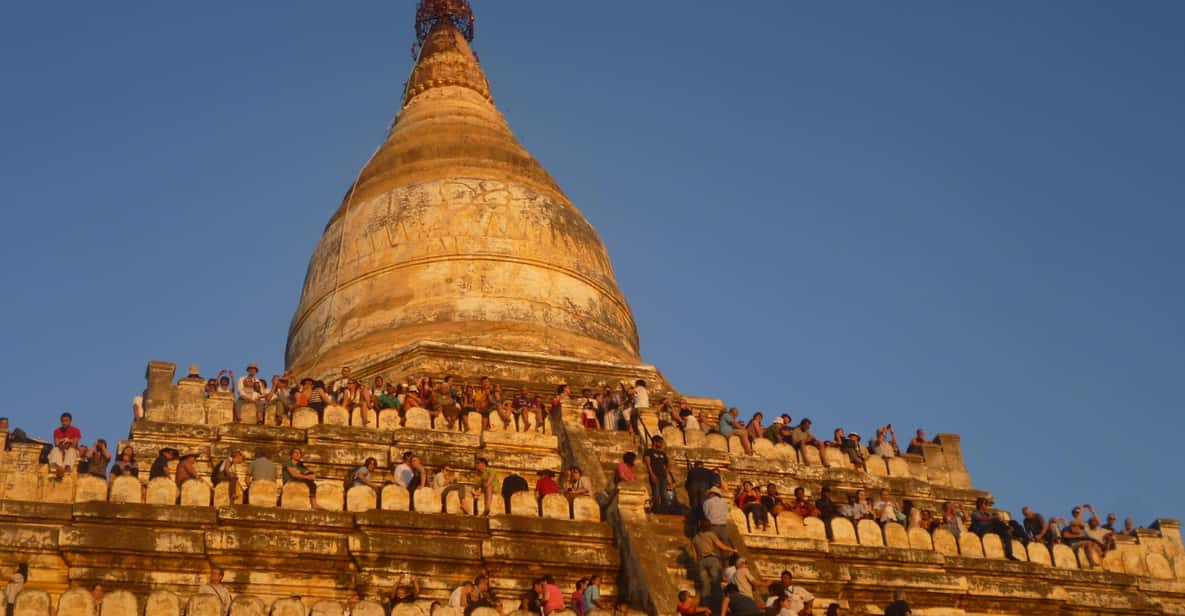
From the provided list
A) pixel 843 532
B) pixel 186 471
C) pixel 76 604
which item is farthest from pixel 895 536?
pixel 76 604

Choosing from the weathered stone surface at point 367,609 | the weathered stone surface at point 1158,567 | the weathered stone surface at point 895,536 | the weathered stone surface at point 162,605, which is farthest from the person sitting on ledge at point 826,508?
→ the weathered stone surface at point 162,605

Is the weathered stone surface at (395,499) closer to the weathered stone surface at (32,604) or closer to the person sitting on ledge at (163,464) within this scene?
the person sitting on ledge at (163,464)

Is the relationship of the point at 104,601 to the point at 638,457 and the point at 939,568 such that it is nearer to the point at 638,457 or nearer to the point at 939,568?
the point at 638,457

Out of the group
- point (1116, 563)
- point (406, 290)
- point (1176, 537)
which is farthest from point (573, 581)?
point (406, 290)

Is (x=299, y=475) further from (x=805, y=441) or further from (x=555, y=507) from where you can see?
(x=805, y=441)

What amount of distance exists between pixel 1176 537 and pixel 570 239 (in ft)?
46.9

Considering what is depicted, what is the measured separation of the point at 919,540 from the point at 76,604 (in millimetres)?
11332

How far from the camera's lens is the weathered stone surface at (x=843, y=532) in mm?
22828

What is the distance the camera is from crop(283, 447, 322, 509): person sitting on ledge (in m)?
21.1

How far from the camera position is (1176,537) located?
26344mm

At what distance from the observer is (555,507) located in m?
21.7

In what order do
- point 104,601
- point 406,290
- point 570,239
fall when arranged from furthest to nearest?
1. point 570,239
2. point 406,290
3. point 104,601

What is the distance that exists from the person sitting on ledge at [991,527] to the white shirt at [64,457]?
12506 millimetres

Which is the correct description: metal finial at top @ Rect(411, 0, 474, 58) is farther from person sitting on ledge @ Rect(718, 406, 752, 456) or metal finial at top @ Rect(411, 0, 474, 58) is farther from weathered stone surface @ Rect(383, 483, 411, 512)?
weathered stone surface @ Rect(383, 483, 411, 512)
